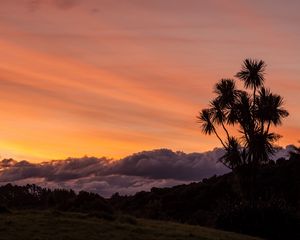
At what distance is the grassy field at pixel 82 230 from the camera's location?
2442 cm

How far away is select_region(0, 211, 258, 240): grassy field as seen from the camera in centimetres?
2442

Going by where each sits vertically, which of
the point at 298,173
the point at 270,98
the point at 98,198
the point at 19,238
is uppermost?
the point at 270,98

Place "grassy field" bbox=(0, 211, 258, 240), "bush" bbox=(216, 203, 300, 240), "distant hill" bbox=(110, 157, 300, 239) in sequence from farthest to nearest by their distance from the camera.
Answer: "distant hill" bbox=(110, 157, 300, 239)
"bush" bbox=(216, 203, 300, 240)
"grassy field" bbox=(0, 211, 258, 240)

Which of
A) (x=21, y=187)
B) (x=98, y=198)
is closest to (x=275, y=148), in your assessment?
(x=98, y=198)

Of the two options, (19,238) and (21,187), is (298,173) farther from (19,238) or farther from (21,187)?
(19,238)

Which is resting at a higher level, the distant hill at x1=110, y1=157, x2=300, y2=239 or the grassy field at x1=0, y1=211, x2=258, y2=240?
the distant hill at x1=110, y1=157, x2=300, y2=239

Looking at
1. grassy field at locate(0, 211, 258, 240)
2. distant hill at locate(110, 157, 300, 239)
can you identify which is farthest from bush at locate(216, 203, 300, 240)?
grassy field at locate(0, 211, 258, 240)

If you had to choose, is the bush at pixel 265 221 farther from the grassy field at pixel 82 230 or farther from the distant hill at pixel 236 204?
the grassy field at pixel 82 230

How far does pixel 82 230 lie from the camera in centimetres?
2609

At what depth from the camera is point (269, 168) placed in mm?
76312

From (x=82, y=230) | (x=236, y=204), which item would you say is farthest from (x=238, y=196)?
(x=82, y=230)

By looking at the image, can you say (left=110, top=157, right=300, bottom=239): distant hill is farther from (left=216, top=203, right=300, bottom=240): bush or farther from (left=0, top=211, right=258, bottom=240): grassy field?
(left=0, top=211, right=258, bottom=240): grassy field

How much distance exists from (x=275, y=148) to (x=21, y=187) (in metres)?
47.8

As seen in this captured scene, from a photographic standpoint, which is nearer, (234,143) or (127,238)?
(127,238)
